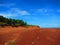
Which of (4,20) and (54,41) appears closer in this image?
(54,41)

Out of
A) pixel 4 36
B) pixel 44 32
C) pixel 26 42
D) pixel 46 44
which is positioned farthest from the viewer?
pixel 4 36

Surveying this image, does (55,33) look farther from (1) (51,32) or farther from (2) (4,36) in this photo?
(2) (4,36)

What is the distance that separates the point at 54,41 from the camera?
741cm

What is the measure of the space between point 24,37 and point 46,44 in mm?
1469

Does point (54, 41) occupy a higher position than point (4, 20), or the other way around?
point (4, 20)

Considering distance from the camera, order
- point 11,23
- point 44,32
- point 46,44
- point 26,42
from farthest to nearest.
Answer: point 11,23 → point 44,32 → point 26,42 → point 46,44

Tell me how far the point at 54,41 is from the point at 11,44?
6.15 ft

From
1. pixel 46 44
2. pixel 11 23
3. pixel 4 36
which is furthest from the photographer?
pixel 11 23

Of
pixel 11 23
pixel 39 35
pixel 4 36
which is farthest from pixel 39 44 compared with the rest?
pixel 11 23

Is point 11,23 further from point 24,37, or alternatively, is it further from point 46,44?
point 46,44

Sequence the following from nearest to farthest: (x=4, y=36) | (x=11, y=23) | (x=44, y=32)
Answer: (x=44, y=32) → (x=4, y=36) → (x=11, y=23)

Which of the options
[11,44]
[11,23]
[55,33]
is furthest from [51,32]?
[11,23]

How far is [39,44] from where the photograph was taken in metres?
7.35

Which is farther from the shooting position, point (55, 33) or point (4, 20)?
point (4, 20)
